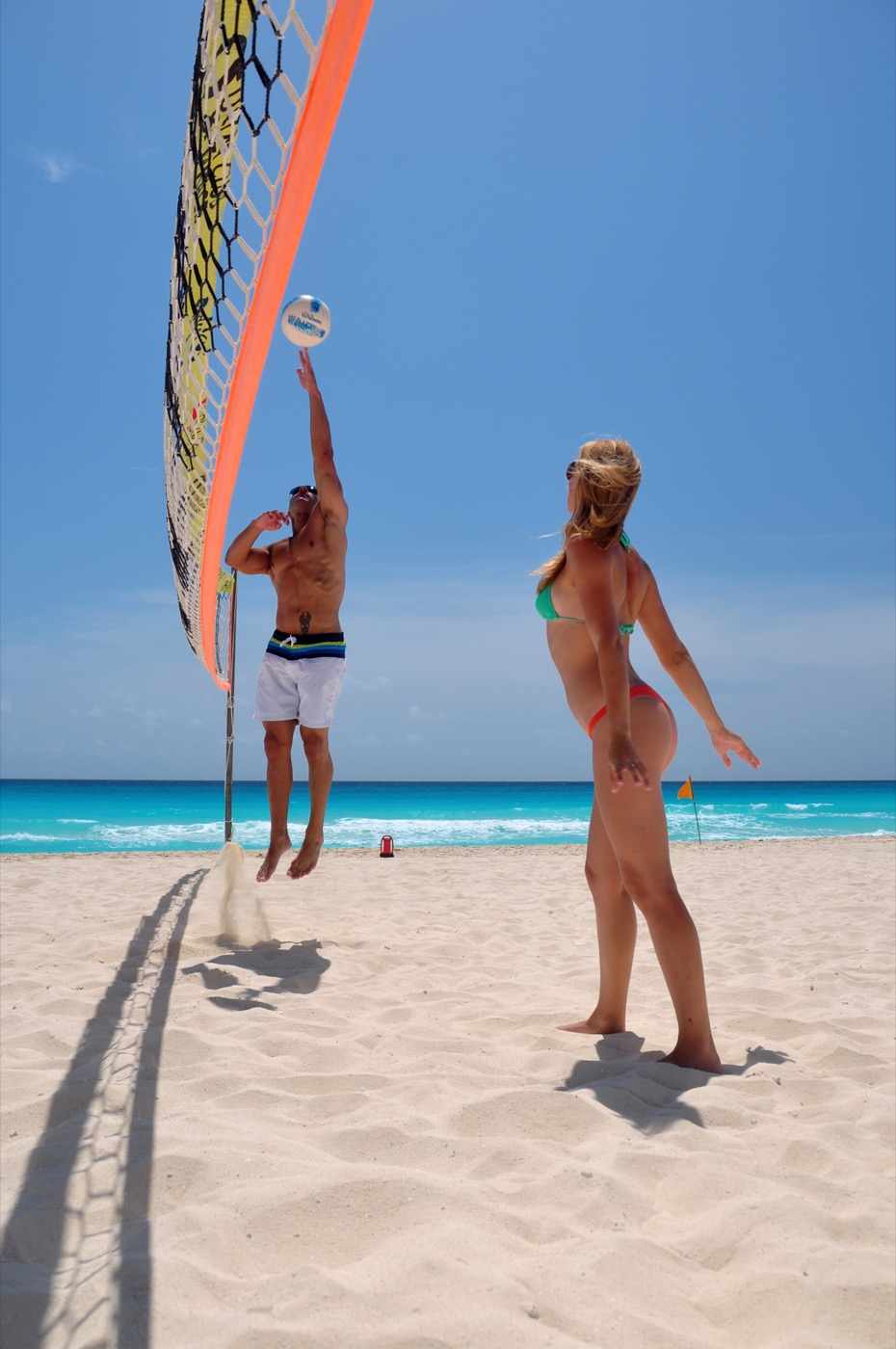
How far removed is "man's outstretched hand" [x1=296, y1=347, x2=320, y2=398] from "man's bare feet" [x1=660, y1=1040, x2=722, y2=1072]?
127 inches

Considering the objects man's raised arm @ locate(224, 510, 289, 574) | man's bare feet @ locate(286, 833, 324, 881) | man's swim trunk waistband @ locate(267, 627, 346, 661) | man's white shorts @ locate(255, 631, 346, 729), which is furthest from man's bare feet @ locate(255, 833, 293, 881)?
man's raised arm @ locate(224, 510, 289, 574)

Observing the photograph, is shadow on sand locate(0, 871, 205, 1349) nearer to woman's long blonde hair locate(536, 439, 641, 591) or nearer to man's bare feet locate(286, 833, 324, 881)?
man's bare feet locate(286, 833, 324, 881)

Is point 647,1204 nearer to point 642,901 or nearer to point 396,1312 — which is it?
point 396,1312

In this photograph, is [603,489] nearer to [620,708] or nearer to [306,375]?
[620,708]

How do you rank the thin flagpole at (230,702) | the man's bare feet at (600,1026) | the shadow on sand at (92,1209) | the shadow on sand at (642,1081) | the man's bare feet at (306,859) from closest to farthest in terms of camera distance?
the shadow on sand at (92,1209) < the shadow on sand at (642,1081) < the man's bare feet at (600,1026) < the man's bare feet at (306,859) < the thin flagpole at (230,702)

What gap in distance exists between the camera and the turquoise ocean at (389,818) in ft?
83.9

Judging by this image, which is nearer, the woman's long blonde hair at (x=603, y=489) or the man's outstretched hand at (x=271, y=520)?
the woman's long blonde hair at (x=603, y=489)

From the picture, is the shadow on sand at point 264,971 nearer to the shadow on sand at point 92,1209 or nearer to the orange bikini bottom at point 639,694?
the shadow on sand at point 92,1209

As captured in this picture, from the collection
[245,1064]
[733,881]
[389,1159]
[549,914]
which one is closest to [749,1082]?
[389,1159]

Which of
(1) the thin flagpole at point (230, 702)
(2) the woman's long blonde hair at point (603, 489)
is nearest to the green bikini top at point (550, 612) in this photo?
(2) the woman's long blonde hair at point (603, 489)

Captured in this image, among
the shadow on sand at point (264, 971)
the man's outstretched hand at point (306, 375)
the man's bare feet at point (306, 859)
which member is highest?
the man's outstretched hand at point (306, 375)

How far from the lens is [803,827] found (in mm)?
30016

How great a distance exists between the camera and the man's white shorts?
4.89 m

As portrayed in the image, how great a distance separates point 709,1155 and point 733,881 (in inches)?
295
